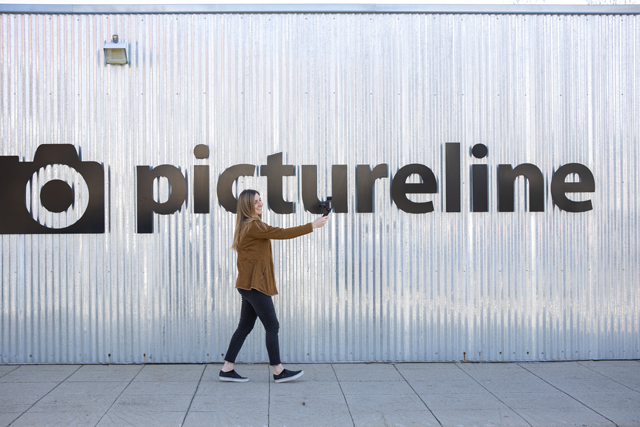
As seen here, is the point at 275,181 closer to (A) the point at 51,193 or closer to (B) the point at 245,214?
(B) the point at 245,214

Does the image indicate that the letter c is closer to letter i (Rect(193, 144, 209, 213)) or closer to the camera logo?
letter i (Rect(193, 144, 209, 213))

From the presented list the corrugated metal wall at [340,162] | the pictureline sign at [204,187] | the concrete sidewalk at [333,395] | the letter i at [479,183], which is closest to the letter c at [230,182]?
the pictureline sign at [204,187]

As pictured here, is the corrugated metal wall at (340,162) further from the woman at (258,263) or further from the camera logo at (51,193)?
the woman at (258,263)

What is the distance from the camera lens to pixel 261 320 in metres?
4.79

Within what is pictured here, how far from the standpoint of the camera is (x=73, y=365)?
18.1 feet

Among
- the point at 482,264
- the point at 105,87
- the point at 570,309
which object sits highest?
the point at 105,87

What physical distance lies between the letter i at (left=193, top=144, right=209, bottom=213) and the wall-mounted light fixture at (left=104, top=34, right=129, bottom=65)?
1417mm

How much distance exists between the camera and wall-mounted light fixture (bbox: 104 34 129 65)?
5.45 meters

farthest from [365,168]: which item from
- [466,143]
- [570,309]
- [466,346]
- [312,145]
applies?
[570,309]

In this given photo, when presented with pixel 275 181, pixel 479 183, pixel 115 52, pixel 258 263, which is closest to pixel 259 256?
pixel 258 263

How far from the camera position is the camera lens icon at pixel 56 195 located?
5555 mm

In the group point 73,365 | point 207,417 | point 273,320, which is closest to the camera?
point 207,417

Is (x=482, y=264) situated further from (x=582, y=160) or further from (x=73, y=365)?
(x=73, y=365)

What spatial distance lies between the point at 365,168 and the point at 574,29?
3301 millimetres
